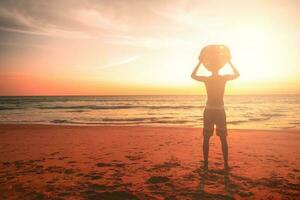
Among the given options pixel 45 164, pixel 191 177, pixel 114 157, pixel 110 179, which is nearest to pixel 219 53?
pixel 191 177

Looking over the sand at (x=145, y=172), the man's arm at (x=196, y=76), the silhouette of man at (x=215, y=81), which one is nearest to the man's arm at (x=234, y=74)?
the silhouette of man at (x=215, y=81)

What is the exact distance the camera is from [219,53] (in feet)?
17.5

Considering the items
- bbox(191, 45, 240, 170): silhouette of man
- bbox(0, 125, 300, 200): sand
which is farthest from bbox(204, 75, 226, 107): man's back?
bbox(0, 125, 300, 200): sand

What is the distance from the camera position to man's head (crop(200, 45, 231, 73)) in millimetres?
5363

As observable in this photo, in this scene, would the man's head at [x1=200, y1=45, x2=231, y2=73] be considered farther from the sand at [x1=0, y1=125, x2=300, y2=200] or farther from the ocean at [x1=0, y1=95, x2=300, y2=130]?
the ocean at [x1=0, y1=95, x2=300, y2=130]

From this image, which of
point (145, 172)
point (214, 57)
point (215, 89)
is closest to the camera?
point (214, 57)

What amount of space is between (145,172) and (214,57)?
2.86m

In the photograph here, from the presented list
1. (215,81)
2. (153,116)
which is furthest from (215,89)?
(153,116)

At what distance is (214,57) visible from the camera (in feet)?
17.7

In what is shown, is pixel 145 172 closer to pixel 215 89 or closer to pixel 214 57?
pixel 215 89

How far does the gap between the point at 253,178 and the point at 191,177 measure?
4.06 ft

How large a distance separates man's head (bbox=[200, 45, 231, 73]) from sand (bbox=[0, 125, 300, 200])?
7.42 ft

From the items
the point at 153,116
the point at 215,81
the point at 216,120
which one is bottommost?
the point at 153,116

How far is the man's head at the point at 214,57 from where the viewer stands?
211 inches
